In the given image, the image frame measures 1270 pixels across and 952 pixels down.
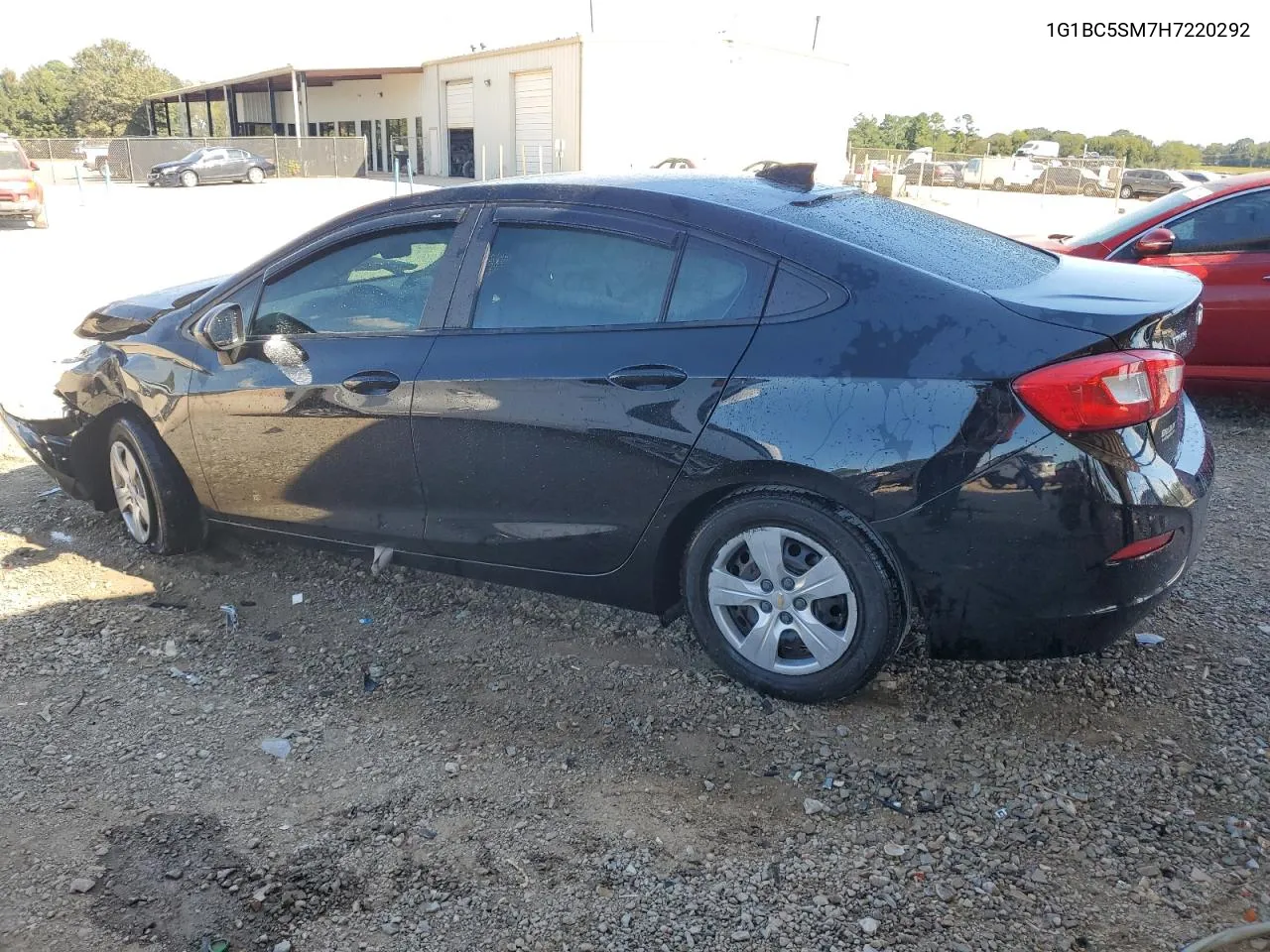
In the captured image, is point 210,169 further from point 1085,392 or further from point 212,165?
point 1085,392

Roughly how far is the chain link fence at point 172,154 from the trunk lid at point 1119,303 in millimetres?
44769

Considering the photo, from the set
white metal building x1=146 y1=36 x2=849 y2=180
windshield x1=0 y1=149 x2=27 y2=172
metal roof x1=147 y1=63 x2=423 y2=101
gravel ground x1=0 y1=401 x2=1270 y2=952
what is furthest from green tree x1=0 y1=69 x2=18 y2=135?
gravel ground x1=0 y1=401 x2=1270 y2=952

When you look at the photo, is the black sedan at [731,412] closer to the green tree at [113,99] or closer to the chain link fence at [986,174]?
the chain link fence at [986,174]

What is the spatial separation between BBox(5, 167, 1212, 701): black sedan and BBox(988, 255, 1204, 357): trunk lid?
0.01m

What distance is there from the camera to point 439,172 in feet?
152

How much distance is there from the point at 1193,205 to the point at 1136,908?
18.2ft

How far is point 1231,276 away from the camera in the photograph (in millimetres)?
6480

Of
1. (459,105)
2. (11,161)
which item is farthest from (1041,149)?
(11,161)

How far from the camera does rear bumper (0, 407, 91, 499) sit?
16.2 ft

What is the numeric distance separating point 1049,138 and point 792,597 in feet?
266

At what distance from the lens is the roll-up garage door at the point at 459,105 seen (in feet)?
142

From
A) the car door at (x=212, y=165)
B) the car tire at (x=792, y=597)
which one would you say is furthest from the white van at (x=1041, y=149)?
the car tire at (x=792, y=597)

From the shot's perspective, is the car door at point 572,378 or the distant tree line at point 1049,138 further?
the distant tree line at point 1049,138

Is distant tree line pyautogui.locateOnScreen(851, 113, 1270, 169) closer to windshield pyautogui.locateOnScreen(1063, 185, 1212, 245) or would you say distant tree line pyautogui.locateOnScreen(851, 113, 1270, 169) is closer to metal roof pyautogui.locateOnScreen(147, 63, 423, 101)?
metal roof pyautogui.locateOnScreen(147, 63, 423, 101)
